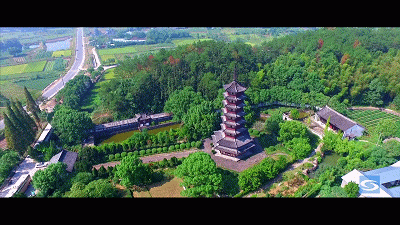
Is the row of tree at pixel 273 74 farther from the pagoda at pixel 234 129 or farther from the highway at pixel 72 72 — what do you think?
the highway at pixel 72 72

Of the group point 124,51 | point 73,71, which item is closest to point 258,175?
point 73,71

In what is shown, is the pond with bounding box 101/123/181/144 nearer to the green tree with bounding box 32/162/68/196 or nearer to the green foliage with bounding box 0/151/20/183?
the green foliage with bounding box 0/151/20/183

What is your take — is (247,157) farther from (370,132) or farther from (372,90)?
(372,90)

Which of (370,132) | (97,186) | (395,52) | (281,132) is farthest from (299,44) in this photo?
(97,186)

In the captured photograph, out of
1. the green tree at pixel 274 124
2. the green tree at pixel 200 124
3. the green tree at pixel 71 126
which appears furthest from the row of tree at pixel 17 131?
the green tree at pixel 274 124

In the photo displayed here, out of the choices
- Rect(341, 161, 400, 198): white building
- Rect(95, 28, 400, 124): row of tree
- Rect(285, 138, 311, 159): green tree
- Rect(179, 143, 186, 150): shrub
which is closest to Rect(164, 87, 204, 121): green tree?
Rect(95, 28, 400, 124): row of tree

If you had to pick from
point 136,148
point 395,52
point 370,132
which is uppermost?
point 395,52
